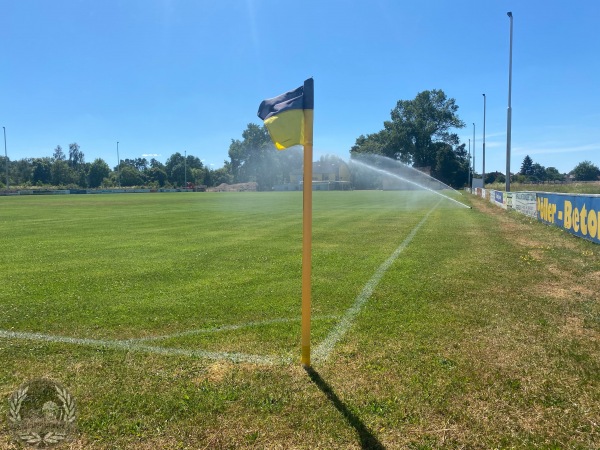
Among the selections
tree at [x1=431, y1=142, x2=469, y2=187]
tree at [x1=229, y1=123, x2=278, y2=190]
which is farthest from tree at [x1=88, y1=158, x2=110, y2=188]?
tree at [x1=431, y1=142, x2=469, y2=187]

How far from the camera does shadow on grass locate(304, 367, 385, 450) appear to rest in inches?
109

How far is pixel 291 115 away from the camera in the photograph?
12.2ft

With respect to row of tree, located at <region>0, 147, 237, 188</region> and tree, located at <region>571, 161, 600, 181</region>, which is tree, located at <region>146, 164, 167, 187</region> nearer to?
row of tree, located at <region>0, 147, 237, 188</region>

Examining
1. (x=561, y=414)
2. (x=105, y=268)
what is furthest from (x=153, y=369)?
(x=105, y=268)

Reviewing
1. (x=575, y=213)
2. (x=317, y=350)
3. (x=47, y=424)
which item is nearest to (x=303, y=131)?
(x=317, y=350)

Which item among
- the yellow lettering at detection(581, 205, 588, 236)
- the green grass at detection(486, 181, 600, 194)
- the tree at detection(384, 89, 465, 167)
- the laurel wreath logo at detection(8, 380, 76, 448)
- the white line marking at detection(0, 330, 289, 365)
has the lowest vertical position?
the laurel wreath logo at detection(8, 380, 76, 448)

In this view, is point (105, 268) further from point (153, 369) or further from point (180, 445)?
point (180, 445)

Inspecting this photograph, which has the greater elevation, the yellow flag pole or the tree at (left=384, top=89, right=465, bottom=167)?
the tree at (left=384, top=89, right=465, bottom=167)

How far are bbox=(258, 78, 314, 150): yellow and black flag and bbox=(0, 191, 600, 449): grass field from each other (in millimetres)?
2009

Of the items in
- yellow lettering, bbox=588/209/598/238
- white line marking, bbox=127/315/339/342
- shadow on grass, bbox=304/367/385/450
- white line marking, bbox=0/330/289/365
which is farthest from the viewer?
yellow lettering, bbox=588/209/598/238

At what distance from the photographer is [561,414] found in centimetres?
307

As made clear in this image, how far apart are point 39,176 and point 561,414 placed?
445 ft

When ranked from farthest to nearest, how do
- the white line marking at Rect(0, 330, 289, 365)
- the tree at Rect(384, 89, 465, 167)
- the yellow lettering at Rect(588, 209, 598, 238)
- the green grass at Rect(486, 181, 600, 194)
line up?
1. the tree at Rect(384, 89, 465, 167)
2. the green grass at Rect(486, 181, 600, 194)
3. the yellow lettering at Rect(588, 209, 598, 238)
4. the white line marking at Rect(0, 330, 289, 365)

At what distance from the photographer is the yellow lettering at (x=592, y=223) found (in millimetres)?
10727
